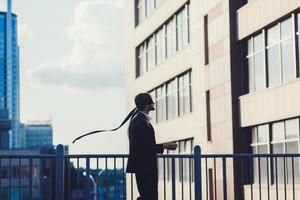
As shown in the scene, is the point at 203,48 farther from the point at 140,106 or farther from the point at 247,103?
the point at 140,106

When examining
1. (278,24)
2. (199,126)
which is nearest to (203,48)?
(199,126)

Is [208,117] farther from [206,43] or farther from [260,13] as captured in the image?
[260,13]

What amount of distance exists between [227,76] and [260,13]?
4444 mm

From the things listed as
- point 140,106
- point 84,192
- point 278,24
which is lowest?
point 84,192

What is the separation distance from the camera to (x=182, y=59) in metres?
41.0

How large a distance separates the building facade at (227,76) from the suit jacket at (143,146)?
8.80m

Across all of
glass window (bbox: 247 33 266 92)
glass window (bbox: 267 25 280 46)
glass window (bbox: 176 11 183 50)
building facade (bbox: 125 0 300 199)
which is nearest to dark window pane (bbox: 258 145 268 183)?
building facade (bbox: 125 0 300 199)

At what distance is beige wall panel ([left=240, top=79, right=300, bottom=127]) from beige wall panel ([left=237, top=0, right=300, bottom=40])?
2640 mm

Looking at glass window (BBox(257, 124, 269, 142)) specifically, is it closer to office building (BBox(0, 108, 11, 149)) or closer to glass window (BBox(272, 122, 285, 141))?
glass window (BBox(272, 122, 285, 141))

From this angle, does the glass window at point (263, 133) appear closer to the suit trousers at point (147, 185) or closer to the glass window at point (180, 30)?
the glass window at point (180, 30)

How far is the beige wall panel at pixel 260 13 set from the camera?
86.1ft

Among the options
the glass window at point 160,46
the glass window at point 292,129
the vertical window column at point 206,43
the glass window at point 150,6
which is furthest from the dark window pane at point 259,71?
the glass window at point 150,6

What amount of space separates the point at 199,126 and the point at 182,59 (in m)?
5.25

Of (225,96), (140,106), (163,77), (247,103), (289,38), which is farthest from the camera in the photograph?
(163,77)
